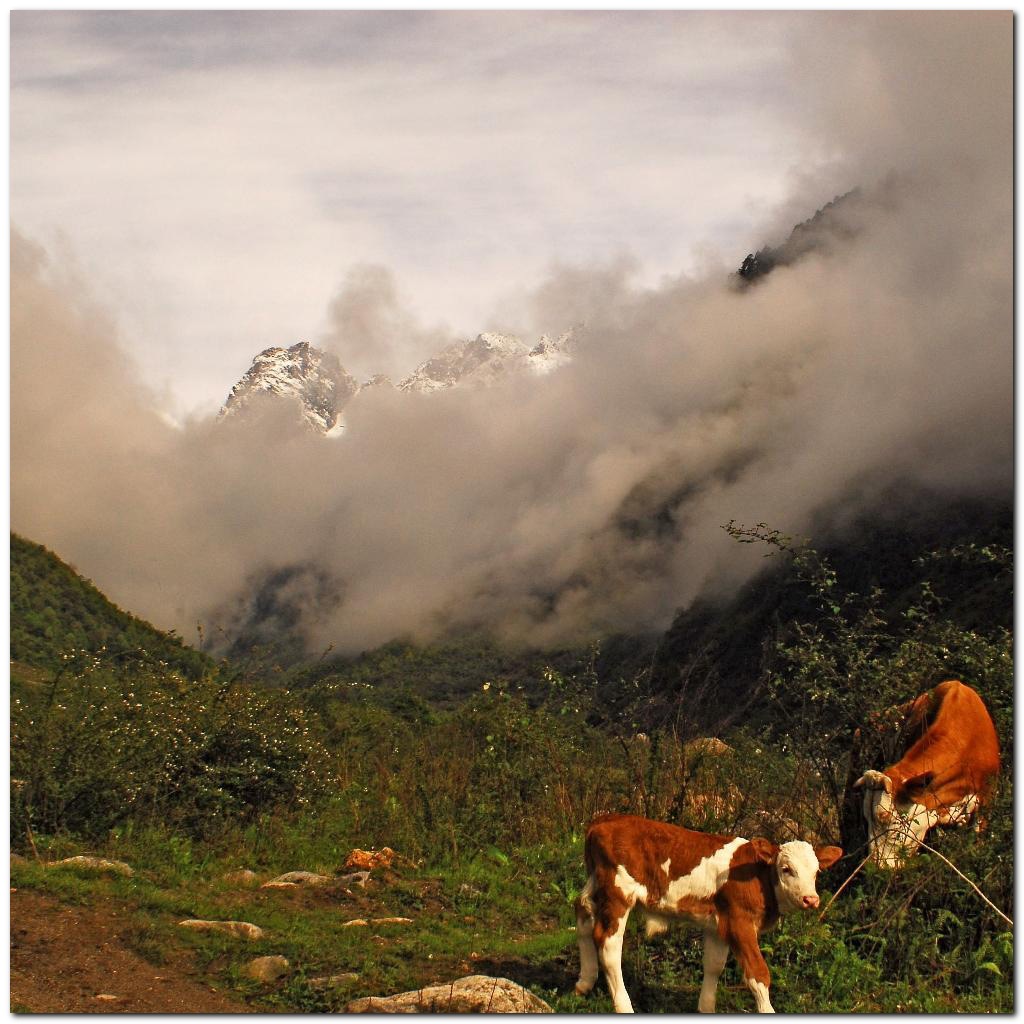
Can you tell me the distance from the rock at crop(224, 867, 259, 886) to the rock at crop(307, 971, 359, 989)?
9.29 feet

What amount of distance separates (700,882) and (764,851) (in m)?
0.42

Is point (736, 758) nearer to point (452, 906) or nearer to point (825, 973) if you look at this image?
point (452, 906)

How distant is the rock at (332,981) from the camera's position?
707 cm

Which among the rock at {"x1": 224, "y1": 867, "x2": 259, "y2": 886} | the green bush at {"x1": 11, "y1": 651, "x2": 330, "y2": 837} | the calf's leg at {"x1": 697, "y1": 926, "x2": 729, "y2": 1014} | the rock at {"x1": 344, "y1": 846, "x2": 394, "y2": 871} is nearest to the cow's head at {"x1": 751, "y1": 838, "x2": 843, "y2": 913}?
the calf's leg at {"x1": 697, "y1": 926, "x2": 729, "y2": 1014}

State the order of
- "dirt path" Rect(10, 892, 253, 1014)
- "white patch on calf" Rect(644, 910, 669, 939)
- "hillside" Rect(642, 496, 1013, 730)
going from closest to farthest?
"white patch on calf" Rect(644, 910, 669, 939) → "dirt path" Rect(10, 892, 253, 1014) → "hillside" Rect(642, 496, 1013, 730)

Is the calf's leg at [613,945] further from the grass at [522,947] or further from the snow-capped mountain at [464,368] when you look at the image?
the snow-capped mountain at [464,368]

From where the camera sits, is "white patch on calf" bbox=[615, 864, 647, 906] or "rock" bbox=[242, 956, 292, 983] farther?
"rock" bbox=[242, 956, 292, 983]

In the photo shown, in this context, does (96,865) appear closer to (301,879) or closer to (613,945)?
(301,879)

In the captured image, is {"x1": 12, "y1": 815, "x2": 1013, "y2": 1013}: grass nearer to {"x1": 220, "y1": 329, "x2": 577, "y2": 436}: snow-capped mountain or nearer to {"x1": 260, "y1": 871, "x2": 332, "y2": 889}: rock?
{"x1": 260, "y1": 871, "x2": 332, "y2": 889}: rock

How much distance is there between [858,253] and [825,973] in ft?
222

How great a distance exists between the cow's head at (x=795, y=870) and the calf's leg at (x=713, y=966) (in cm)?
41

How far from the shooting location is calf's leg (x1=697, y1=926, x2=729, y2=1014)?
635 cm

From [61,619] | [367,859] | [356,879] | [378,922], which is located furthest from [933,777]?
[61,619]

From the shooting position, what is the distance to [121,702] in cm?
1223
